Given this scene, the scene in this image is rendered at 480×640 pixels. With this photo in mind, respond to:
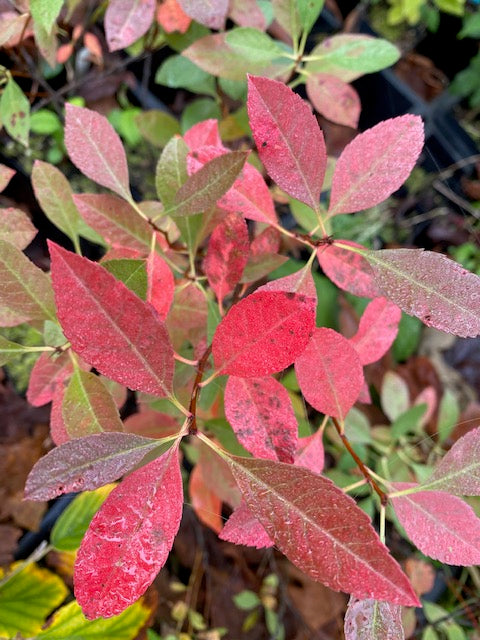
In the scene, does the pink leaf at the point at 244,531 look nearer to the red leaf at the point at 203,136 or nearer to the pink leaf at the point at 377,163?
the pink leaf at the point at 377,163

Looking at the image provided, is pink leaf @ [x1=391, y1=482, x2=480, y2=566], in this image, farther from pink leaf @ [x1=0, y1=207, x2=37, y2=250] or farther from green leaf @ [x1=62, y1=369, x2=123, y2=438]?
pink leaf @ [x1=0, y1=207, x2=37, y2=250]

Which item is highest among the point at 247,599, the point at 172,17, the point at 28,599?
the point at 172,17

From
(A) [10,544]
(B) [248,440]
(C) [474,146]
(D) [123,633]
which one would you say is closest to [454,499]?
(B) [248,440]

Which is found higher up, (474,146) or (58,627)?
(474,146)

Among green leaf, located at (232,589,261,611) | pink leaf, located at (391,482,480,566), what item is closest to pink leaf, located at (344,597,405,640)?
pink leaf, located at (391,482,480,566)

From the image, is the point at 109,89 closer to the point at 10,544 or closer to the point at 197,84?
the point at 197,84

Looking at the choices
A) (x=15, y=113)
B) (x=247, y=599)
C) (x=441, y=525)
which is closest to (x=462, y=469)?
(x=441, y=525)

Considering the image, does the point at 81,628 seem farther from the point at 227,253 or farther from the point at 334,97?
the point at 334,97
